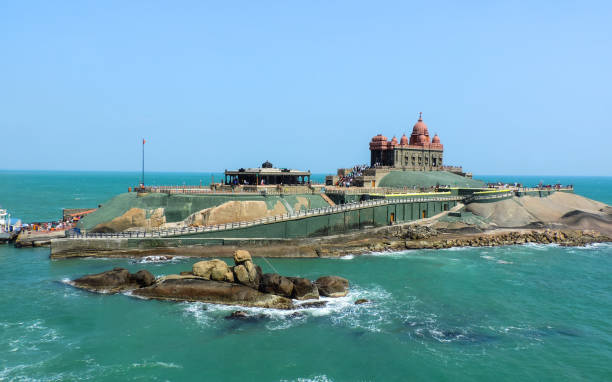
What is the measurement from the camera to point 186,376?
85.8ft

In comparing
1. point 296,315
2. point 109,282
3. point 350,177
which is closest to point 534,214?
point 350,177

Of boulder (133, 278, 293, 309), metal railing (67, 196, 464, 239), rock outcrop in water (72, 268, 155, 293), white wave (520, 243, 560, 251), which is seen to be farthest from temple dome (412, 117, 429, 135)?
rock outcrop in water (72, 268, 155, 293)

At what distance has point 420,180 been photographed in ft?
301

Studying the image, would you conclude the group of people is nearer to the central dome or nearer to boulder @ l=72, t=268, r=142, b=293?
the central dome

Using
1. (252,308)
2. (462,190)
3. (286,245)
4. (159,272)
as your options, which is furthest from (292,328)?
(462,190)

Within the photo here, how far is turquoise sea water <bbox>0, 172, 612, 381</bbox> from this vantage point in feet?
88.2

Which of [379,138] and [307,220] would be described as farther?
[379,138]

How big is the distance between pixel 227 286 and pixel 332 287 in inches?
376

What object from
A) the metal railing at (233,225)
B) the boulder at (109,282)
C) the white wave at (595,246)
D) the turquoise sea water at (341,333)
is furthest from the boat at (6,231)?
the white wave at (595,246)

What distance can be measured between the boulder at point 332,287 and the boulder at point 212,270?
8.86m

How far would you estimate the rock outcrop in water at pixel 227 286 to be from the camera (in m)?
38.1

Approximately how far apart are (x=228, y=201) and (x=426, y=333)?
38.7m

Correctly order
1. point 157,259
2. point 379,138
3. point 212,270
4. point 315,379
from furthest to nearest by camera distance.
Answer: point 379,138 < point 157,259 < point 212,270 < point 315,379

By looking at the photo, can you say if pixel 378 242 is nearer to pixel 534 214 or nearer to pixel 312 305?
pixel 312 305
